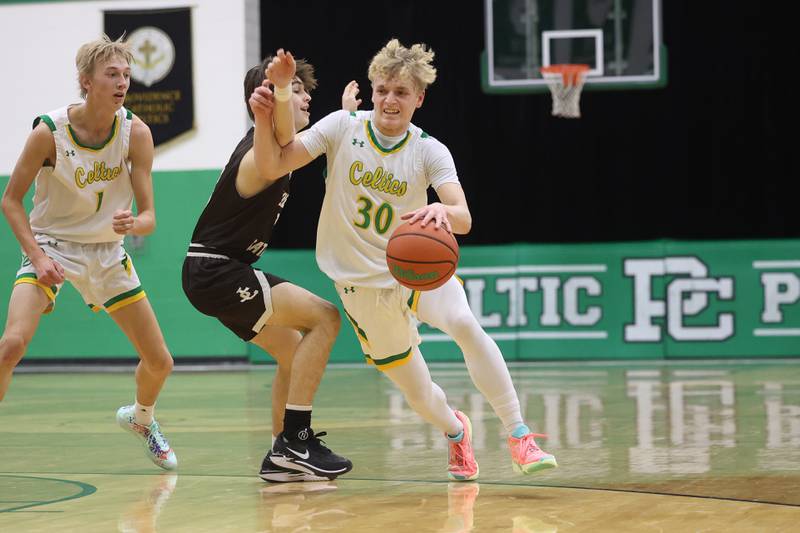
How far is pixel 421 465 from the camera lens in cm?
623

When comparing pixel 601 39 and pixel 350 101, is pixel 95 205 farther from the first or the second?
pixel 601 39

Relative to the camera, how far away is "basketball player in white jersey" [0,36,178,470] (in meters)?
5.86

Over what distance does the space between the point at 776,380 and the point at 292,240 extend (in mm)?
6034

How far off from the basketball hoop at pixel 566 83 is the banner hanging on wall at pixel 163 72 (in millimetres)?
4156

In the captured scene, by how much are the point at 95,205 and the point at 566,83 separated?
27.0 feet

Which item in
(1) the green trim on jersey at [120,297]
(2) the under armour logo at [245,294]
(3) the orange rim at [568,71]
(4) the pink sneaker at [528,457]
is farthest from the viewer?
(3) the orange rim at [568,71]

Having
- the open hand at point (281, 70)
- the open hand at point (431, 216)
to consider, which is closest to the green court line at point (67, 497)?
the open hand at point (431, 216)

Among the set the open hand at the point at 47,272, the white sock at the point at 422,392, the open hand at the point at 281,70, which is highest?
the open hand at the point at 281,70

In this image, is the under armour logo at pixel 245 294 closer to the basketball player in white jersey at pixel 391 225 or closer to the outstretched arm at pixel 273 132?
the basketball player in white jersey at pixel 391 225

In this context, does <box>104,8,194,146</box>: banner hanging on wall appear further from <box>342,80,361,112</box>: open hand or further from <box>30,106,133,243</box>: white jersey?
<box>342,80,361,112</box>: open hand

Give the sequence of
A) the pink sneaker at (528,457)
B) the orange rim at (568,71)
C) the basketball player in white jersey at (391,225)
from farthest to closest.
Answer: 1. the orange rim at (568,71)
2. the basketball player in white jersey at (391,225)
3. the pink sneaker at (528,457)

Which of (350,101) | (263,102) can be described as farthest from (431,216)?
(350,101)

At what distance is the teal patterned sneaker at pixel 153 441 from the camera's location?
248 inches

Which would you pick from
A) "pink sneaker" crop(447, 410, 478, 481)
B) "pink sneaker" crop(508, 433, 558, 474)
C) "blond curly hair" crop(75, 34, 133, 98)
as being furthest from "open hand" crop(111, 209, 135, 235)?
"pink sneaker" crop(508, 433, 558, 474)
